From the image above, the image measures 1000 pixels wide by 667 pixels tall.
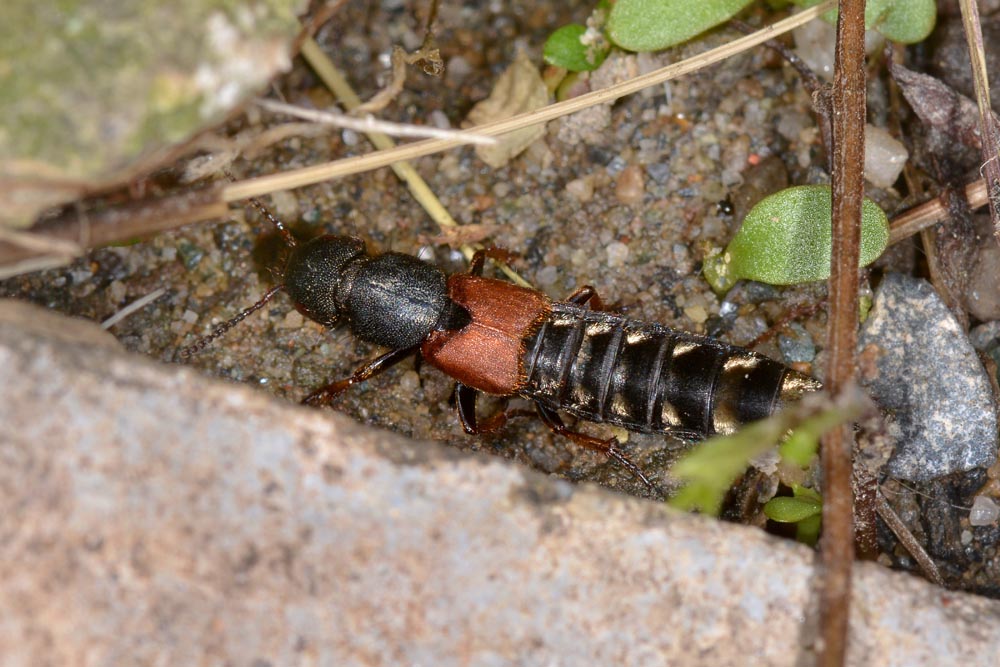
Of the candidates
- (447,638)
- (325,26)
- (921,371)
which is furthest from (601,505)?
(325,26)

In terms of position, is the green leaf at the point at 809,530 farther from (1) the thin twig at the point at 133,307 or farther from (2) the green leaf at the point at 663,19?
(1) the thin twig at the point at 133,307

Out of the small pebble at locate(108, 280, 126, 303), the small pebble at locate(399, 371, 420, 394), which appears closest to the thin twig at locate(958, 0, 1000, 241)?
the small pebble at locate(399, 371, 420, 394)

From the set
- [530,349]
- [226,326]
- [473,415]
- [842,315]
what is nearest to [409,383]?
[473,415]

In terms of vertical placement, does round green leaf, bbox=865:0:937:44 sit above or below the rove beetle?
above

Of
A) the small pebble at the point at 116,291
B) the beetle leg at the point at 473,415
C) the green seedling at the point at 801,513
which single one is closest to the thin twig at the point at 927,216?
the green seedling at the point at 801,513

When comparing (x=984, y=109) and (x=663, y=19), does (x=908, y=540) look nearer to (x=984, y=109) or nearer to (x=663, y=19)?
(x=984, y=109)

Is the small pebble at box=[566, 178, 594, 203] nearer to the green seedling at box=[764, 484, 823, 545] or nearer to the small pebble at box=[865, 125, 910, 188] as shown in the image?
the small pebble at box=[865, 125, 910, 188]

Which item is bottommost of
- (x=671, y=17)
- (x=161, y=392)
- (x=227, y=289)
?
(x=227, y=289)

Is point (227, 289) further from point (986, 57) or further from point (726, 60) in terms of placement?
point (986, 57)
